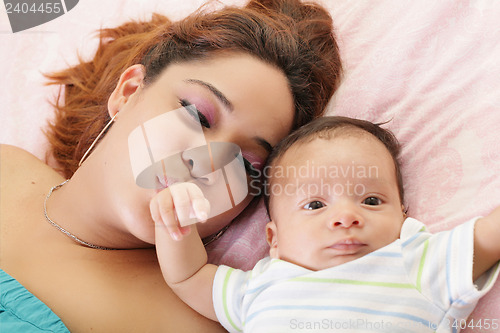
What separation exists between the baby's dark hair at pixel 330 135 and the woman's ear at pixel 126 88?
0.37 m

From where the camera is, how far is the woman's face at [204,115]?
1011 millimetres

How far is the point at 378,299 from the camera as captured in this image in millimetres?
862

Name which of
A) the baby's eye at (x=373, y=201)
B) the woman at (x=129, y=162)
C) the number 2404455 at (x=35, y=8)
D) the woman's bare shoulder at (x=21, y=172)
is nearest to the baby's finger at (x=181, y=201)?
the woman at (x=129, y=162)

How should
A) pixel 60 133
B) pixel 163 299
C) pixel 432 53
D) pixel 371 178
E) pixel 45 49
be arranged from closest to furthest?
pixel 371 178 → pixel 163 299 → pixel 432 53 → pixel 60 133 → pixel 45 49

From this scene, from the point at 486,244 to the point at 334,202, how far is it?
0.90 ft

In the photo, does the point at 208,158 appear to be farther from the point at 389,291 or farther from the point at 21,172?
the point at 21,172

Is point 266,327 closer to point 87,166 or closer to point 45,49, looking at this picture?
point 87,166

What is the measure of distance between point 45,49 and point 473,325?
1505 mm

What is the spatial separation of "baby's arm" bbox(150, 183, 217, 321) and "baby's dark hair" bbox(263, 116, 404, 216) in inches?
8.7

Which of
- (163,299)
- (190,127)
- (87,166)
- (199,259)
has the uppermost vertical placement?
(190,127)

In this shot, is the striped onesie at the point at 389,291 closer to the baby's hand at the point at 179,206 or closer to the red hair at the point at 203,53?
the baby's hand at the point at 179,206

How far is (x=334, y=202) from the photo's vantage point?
0.96m

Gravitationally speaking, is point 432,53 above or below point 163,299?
above

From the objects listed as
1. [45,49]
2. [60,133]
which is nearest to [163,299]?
[60,133]
